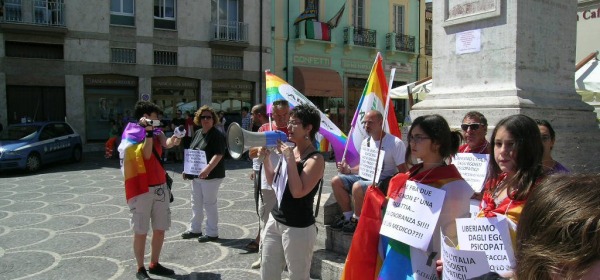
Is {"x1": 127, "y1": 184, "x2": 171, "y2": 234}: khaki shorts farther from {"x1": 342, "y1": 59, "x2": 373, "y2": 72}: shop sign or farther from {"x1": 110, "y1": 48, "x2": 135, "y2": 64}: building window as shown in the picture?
{"x1": 342, "y1": 59, "x2": 373, "y2": 72}: shop sign

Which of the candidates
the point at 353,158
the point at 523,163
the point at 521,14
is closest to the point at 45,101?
the point at 353,158

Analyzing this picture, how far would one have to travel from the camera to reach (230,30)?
23.9 meters

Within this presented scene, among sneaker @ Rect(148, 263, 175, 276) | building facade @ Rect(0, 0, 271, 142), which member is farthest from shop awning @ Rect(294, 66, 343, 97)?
sneaker @ Rect(148, 263, 175, 276)

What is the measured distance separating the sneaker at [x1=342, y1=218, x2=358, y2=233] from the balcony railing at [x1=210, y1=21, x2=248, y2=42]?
1986cm

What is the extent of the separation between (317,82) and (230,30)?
17.2ft

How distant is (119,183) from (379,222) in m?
9.60

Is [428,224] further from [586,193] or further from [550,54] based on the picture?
[550,54]

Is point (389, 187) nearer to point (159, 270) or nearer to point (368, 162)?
point (368, 162)

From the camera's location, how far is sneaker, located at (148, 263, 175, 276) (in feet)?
15.8

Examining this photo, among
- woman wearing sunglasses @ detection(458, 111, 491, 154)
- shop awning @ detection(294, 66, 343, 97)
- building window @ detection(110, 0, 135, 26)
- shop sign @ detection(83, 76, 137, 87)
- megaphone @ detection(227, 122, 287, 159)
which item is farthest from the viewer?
shop awning @ detection(294, 66, 343, 97)

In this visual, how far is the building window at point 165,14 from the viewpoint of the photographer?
22.1 meters

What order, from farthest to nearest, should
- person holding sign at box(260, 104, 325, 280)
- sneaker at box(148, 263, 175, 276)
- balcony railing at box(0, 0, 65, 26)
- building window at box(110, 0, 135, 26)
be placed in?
1. building window at box(110, 0, 135, 26)
2. balcony railing at box(0, 0, 65, 26)
3. sneaker at box(148, 263, 175, 276)
4. person holding sign at box(260, 104, 325, 280)

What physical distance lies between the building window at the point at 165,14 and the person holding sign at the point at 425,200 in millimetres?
21375

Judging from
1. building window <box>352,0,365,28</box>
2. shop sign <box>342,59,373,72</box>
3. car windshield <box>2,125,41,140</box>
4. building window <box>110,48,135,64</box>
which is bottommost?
car windshield <box>2,125,41,140</box>
